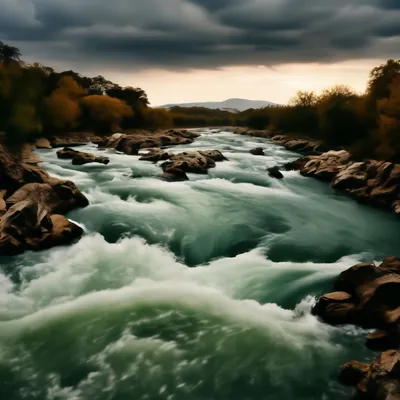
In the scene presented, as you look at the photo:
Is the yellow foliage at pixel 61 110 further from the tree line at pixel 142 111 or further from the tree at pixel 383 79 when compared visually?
the tree at pixel 383 79

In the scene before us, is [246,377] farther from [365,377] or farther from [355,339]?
[355,339]

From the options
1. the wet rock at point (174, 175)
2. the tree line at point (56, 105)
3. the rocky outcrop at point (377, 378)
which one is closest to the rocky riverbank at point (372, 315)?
the rocky outcrop at point (377, 378)

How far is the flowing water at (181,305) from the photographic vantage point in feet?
29.1

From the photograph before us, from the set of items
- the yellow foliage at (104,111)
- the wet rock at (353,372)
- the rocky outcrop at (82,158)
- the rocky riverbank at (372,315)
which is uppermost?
the yellow foliage at (104,111)

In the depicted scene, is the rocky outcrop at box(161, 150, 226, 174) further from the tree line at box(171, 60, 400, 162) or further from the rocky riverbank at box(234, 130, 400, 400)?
the rocky riverbank at box(234, 130, 400, 400)

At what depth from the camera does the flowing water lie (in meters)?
8.86

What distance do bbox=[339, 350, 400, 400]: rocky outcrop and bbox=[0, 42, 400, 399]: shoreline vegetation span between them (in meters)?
0.02

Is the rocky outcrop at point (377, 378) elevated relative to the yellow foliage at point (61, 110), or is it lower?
lower

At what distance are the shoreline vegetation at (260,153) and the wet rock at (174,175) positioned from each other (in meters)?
0.08

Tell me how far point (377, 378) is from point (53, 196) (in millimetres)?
16660

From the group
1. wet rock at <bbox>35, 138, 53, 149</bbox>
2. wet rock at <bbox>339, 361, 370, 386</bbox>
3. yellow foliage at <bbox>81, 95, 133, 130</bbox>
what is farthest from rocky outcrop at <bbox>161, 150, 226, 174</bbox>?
yellow foliage at <bbox>81, 95, 133, 130</bbox>

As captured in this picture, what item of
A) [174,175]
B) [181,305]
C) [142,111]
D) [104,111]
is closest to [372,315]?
[181,305]

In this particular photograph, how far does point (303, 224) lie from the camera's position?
69.8 ft

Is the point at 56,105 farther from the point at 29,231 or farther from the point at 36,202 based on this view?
the point at 29,231
